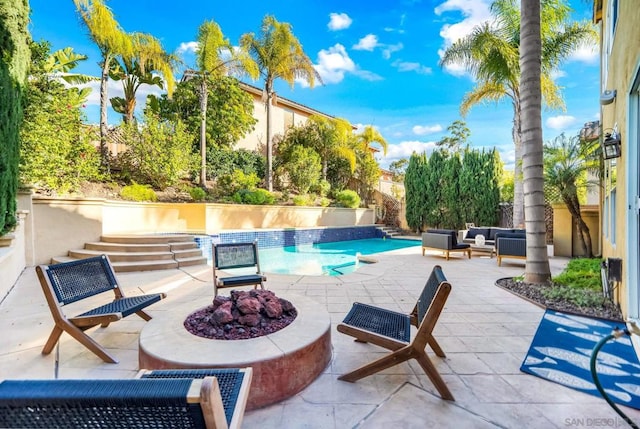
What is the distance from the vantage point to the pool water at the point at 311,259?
879cm

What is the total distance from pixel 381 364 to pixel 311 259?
830cm

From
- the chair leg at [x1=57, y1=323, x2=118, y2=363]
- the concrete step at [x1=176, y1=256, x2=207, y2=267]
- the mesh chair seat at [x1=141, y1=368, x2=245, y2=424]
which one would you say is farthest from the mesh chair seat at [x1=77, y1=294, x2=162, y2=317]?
the concrete step at [x1=176, y1=256, x2=207, y2=267]

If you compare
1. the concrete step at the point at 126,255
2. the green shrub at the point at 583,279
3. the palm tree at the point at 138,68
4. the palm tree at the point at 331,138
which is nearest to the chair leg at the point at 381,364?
the green shrub at the point at 583,279

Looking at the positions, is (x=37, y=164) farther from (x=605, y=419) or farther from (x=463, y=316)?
(x=605, y=419)

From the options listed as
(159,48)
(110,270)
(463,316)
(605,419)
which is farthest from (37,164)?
(605,419)

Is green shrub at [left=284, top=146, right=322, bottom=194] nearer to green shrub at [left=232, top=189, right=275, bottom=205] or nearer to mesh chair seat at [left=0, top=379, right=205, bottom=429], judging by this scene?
green shrub at [left=232, top=189, right=275, bottom=205]

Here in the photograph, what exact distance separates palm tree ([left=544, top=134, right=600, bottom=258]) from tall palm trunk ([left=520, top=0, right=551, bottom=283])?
3638mm

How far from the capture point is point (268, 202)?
559 inches

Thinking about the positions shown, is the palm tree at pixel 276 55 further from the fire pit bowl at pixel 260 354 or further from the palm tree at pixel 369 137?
the fire pit bowl at pixel 260 354

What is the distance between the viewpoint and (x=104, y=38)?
443 inches

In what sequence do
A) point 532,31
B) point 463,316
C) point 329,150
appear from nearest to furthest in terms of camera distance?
1. point 463,316
2. point 532,31
3. point 329,150

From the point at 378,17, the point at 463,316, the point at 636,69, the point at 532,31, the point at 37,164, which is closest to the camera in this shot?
the point at 636,69

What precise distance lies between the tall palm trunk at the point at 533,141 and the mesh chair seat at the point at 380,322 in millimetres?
3901

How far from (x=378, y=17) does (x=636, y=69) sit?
10.3m
